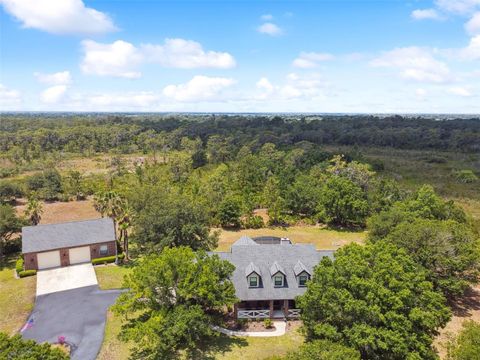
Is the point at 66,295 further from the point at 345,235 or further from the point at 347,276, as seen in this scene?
the point at 345,235

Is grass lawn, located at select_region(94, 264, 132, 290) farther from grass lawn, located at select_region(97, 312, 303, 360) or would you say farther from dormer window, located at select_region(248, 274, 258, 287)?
dormer window, located at select_region(248, 274, 258, 287)

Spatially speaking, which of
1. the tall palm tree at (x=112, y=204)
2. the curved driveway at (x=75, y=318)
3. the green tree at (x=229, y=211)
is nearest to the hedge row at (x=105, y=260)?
the tall palm tree at (x=112, y=204)

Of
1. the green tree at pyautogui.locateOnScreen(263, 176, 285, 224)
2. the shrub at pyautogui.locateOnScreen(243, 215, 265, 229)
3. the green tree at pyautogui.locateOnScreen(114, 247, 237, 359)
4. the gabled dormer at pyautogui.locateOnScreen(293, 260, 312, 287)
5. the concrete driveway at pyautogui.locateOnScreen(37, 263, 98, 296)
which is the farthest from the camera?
the green tree at pyautogui.locateOnScreen(263, 176, 285, 224)

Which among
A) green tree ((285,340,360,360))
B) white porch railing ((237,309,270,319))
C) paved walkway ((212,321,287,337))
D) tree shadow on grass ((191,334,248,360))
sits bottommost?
tree shadow on grass ((191,334,248,360))

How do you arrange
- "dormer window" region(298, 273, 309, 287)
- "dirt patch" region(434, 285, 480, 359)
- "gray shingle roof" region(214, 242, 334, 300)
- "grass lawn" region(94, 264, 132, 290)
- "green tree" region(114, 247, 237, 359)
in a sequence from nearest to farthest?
→ 1. "green tree" region(114, 247, 237, 359)
2. "dirt patch" region(434, 285, 480, 359)
3. "gray shingle roof" region(214, 242, 334, 300)
4. "dormer window" region(298, 273, 309, 287)
5. "grass lawn" region(94, 264, 132, 290)

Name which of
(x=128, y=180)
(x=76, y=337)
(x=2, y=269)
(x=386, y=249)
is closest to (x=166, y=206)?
(x=76, y=337)

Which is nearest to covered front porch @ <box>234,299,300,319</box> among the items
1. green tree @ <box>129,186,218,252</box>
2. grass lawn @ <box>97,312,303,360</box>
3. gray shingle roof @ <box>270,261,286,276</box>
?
grass lawn @ <box>97,312,303,360</box>

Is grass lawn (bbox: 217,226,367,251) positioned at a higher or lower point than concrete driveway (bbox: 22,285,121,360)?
lower

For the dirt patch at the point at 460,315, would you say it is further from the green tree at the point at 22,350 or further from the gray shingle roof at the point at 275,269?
the green tree at the point at 22,350
